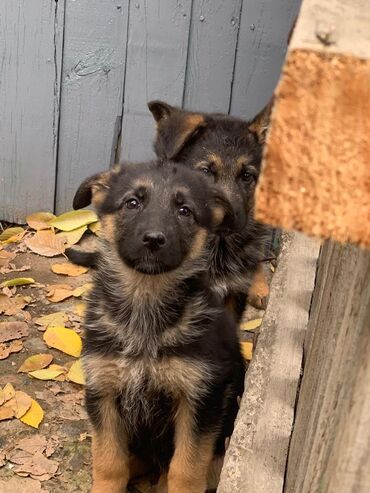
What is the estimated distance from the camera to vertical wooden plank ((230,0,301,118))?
15.2 feet

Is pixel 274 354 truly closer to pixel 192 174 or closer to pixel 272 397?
pixel 272 397

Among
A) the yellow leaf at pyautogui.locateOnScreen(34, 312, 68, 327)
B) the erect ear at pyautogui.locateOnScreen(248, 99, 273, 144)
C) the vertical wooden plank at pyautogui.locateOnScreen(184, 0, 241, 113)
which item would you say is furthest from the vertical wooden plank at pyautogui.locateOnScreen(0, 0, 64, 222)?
the erect ear at pyautogui.locateOnScreen(248, 99, 273, 144)

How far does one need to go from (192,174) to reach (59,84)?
220 cm

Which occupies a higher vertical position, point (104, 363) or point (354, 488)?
point (354, 488)

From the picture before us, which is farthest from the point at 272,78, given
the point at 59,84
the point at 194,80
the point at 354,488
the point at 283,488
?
the point at 354,488

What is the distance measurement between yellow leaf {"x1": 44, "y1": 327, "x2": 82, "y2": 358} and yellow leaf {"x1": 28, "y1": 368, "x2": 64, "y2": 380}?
232 millimetres

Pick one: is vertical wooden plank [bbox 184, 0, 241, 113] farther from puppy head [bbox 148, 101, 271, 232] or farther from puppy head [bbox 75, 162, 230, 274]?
puppy head [bbox 75, 162, 230, 274]

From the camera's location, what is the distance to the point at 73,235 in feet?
16.5

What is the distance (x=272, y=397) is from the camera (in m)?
2.51

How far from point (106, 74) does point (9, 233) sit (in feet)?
4.18

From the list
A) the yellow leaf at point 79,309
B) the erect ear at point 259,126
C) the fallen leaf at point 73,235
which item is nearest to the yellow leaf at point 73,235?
the fallen leaf at point 73,235

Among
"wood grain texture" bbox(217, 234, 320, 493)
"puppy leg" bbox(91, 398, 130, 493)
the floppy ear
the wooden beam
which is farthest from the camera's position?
the floppy ear

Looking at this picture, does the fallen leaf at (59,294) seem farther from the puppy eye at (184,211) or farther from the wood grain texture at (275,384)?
the puppy eye at (184,211)

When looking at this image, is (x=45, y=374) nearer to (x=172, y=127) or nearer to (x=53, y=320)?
(x=53, y=320)
